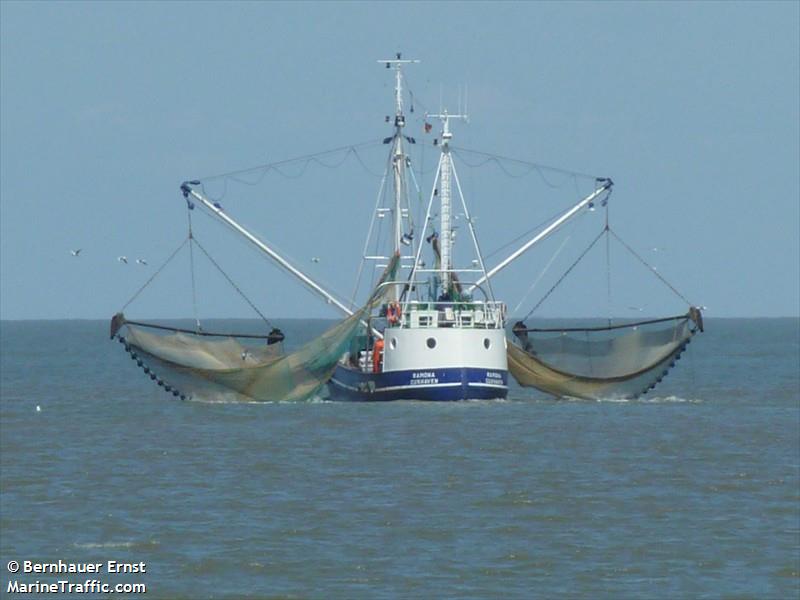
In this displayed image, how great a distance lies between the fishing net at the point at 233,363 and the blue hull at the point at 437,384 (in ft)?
5.57

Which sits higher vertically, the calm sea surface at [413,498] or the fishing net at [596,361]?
the fishing net at [596,361]

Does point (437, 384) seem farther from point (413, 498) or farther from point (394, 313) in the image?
point (413, 498)

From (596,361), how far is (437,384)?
24.4ft

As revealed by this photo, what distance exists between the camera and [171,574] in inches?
1218

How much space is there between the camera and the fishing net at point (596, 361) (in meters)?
65.6

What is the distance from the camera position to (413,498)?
40156mm

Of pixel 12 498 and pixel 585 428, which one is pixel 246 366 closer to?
pixel 585 428

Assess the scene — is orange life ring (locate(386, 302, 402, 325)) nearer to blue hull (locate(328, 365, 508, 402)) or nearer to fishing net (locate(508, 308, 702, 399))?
blue hull (locate(328, 365, 508, 402))

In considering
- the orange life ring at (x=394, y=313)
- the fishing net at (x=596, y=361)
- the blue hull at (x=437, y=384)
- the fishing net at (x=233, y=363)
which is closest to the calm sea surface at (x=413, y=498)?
the blue hull at (x=437, y=384)

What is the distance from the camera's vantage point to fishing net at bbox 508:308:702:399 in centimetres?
6556

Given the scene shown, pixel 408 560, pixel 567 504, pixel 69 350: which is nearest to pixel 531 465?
pixel 567 504

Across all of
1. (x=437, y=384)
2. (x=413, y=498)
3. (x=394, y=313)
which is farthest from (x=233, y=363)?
(x=413, y=498)

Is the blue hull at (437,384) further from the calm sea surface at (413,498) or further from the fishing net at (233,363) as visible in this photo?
the fishing net at (233,363)

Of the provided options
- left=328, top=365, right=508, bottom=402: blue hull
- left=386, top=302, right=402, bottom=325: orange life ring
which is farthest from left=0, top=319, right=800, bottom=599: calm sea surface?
left=386, top=302, right=402, bottom=325: orange life ring
